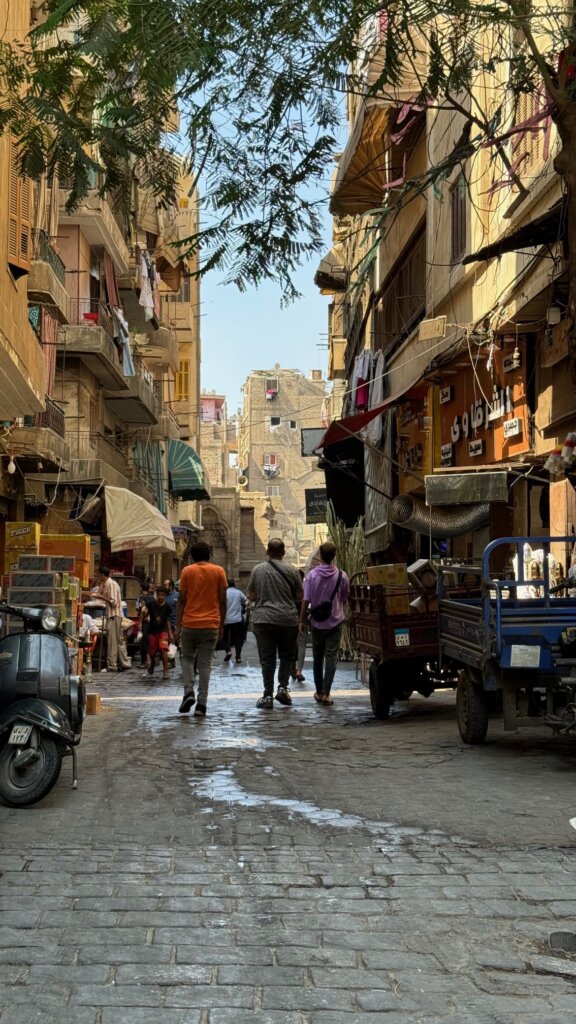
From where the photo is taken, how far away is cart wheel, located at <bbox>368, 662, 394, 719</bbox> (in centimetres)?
1165

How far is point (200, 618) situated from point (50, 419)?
14128 mm

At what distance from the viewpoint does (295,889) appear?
16.4 ft

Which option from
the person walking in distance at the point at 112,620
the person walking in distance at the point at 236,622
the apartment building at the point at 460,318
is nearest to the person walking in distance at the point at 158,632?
the person walking in distance at the point at 112,620

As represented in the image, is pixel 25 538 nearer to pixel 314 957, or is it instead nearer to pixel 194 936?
pixel 194 936

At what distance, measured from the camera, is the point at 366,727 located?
11.1 m

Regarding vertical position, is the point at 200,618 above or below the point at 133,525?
below

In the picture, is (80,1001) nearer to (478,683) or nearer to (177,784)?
(177,784)

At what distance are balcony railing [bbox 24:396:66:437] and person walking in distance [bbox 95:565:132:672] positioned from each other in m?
3.93

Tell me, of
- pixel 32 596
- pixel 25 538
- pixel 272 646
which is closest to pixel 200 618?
pixel 272 646

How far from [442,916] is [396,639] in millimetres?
6688

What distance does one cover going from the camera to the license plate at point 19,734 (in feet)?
22.1

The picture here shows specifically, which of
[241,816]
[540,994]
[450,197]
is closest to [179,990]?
[540,994]

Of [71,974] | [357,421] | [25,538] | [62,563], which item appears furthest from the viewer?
[357,421]

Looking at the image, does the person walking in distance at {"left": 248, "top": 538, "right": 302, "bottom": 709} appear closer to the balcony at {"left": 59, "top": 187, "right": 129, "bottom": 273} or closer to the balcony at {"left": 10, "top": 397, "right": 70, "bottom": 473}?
the balcony at {"left": 10, "top": 397, "right": 70, "bottom": 473}
